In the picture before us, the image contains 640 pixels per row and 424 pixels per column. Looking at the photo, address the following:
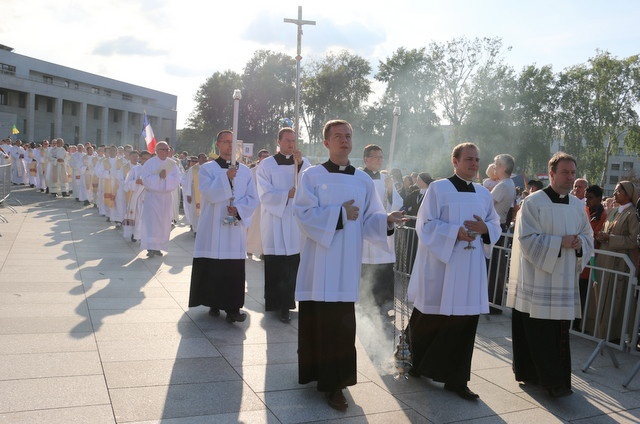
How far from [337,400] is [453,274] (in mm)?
1389

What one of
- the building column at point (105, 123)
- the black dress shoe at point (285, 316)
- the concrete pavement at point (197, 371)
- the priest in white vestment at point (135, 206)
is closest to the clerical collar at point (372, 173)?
the concrete pavement at point (197, 371)

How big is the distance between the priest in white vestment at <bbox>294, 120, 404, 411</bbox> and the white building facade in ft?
180

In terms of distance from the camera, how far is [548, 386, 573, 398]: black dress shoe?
495 cm

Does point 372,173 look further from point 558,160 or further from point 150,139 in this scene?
point 150,139

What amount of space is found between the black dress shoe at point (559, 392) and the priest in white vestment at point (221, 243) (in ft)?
10.7

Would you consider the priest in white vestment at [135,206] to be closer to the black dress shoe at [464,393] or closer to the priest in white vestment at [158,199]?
the priest in white vestment at [158,199]

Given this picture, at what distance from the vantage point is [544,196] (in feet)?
17.1

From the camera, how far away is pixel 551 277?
5.16 metres

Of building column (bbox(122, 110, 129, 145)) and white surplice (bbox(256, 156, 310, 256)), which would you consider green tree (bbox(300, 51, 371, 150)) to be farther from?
white surplice (bbox(256, 156, 310, 256))

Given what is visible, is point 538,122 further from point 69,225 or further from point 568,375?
point 568,375

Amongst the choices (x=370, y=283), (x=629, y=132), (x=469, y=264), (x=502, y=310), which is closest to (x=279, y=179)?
(x=370, y=283)

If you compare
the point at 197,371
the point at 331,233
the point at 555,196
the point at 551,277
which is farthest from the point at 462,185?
the point at 197,371

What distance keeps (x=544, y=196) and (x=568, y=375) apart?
1512mm

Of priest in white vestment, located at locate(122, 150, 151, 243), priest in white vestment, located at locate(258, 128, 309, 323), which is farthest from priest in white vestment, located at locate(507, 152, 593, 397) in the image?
priest in white vestment, located at locate(122, 150, 151, 243)
